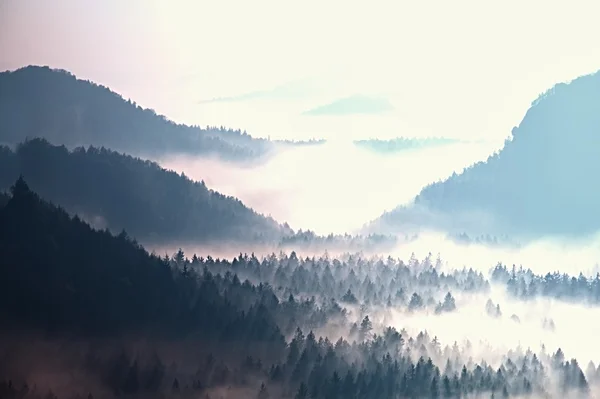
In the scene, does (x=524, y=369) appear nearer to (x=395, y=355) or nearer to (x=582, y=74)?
(x=395, y=355)

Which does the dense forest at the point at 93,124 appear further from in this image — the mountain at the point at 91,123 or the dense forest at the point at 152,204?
the dense forest at the point at 152,204

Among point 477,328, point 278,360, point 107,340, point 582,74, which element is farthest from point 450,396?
point 582,74

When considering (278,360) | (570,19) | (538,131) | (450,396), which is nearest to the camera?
(450,396)

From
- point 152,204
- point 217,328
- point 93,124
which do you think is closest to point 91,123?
point 93,124

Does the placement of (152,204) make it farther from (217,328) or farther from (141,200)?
(217,328)

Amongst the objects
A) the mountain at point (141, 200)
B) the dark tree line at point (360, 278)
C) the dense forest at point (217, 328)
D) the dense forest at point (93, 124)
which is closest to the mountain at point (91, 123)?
the dense forest at point (93, 124)

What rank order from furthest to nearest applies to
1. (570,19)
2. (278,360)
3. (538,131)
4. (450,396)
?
(538,131), (570,19), (278,360), (450,396)
